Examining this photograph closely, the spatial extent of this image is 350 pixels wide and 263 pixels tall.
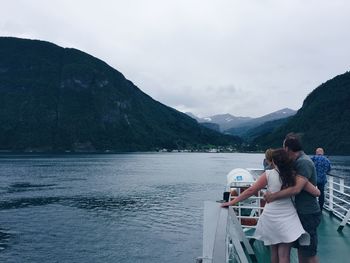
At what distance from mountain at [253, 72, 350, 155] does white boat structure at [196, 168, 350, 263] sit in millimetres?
124301

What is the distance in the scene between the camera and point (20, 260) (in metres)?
18.5

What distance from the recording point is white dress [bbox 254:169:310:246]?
3.72m

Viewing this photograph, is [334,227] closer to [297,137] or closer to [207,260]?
[297,137]

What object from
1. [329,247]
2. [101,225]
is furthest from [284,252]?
[101,225]

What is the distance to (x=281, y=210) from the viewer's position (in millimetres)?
3746

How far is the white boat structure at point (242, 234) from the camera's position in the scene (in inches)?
106

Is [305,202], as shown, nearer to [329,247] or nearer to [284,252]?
[284,252]

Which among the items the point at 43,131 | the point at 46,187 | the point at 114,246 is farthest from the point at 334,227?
the point at 43,131

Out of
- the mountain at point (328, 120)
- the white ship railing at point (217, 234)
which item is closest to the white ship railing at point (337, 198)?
the white ship railing at point (217, 234)

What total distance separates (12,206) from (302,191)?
35.8m

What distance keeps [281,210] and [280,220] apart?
0.32 feet

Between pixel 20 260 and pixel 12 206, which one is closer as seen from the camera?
pixel 20 260

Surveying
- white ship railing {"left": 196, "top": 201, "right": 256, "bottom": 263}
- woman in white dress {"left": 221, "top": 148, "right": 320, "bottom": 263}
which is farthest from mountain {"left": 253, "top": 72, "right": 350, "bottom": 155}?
white ship railing {"left": 196, "top": 201, "right": 256, "bottom": 263}

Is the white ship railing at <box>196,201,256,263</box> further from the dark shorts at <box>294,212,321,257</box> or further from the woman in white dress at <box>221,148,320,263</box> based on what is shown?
the dark shorts at <box>294,212,321,257</box>
